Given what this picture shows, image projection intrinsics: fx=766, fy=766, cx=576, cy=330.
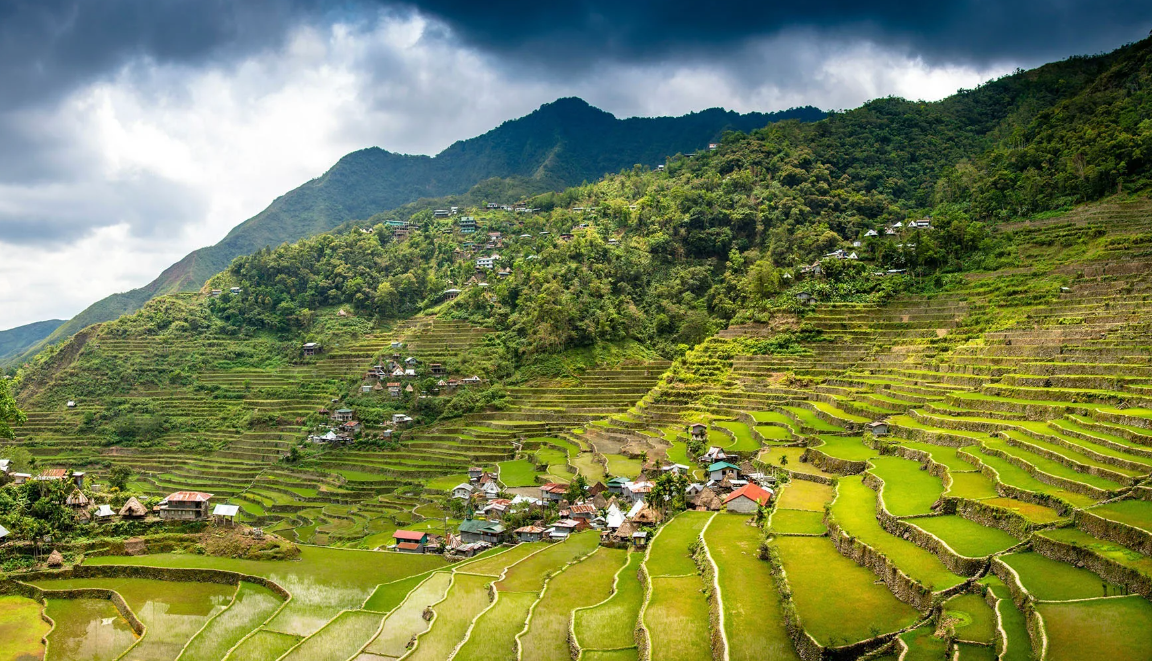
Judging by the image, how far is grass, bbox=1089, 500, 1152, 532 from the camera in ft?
34.3

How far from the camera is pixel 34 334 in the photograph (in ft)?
298

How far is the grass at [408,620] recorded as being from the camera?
46.5ft

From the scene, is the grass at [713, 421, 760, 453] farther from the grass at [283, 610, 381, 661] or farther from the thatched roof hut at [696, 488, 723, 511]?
the grass at [283, 610, 381, 661]

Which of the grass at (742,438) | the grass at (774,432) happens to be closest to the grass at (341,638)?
the grass at (742,438)

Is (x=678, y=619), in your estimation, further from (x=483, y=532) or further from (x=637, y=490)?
(x=483, y=532)

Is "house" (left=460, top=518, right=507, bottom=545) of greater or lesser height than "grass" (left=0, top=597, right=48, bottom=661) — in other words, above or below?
below

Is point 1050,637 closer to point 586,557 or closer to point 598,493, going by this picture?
point 586,557

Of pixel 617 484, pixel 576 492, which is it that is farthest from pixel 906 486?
pixel 576 492

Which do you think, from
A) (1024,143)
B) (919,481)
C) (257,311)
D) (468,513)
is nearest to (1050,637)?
(919,481)

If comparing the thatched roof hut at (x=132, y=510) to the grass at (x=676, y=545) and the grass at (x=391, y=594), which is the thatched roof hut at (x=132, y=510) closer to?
the grass at (x=391, y=594)

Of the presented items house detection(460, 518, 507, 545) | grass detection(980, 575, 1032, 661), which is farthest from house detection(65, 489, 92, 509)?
grass detection(980, 575, 1032, 661)

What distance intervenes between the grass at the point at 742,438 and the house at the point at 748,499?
15.5 ft

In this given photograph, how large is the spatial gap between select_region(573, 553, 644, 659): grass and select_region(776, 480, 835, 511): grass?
435 centimetres

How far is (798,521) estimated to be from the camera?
16.4 metres
